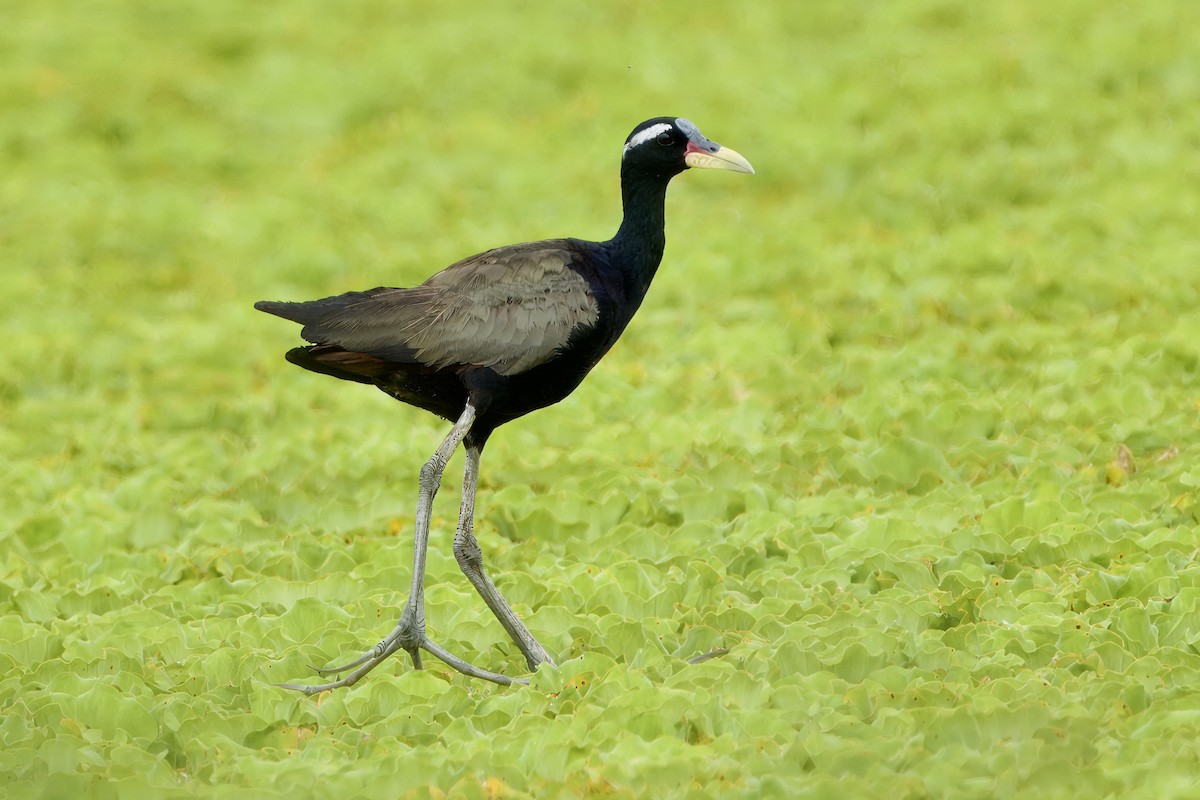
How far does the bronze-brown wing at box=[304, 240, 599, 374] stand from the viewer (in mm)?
6406

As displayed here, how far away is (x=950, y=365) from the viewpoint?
9727 mm

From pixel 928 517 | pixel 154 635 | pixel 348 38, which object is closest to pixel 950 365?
pixel 928 517

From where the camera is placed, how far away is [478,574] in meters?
6.56

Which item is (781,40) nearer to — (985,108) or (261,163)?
(985,108)

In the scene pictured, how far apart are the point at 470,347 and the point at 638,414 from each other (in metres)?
3.34

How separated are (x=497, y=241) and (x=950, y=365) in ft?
14.0

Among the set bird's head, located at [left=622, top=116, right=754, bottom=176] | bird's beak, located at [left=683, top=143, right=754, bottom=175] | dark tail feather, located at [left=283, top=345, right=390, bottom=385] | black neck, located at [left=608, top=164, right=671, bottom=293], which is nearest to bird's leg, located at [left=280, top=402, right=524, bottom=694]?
dark tail feather, located at [left=283, top=345, right=390, bottom=385]

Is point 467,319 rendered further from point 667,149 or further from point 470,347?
point 667,149

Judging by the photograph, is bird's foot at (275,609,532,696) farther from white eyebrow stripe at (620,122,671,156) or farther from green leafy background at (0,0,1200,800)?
white eyebrow stripe at (620,122,671,156)

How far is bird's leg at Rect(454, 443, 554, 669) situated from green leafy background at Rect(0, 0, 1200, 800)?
193mm

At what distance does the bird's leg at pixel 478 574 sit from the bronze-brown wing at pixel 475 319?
0.49m

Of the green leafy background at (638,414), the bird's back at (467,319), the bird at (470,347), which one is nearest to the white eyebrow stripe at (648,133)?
the bird at (470,347)

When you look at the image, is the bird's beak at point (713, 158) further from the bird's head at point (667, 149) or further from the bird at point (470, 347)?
Result: the bird at point (470, 347)

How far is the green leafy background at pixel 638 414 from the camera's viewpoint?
5.53 meters
